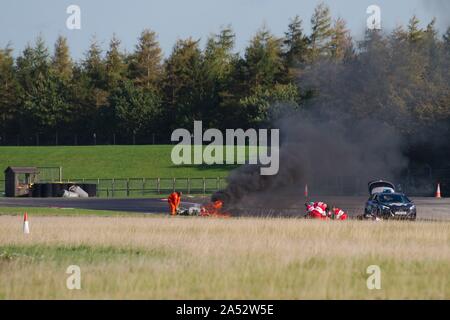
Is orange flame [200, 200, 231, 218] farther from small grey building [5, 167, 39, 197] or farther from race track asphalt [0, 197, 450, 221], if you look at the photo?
small grey building [5, 167, 39, 197]

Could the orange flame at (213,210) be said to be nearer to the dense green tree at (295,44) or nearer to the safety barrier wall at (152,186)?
the safety barrier wall at (152,186)

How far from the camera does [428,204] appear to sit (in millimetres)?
51375

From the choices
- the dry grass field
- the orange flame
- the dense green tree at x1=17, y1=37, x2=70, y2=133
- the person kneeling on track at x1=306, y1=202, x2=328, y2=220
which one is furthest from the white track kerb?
the dry grass field

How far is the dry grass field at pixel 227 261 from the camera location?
16688 mm

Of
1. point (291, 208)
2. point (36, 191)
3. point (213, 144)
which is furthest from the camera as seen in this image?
point (213, 144)

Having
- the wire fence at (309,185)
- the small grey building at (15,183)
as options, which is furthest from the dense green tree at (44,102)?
the small grey building at (15,183)

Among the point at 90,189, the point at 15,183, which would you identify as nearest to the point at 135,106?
the point at 90,189

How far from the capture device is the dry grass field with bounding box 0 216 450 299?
1669 centimetres

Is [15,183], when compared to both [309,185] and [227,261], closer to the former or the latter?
[309,185]

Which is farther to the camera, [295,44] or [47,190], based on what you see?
[295,44]

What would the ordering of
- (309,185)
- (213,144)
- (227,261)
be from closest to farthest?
(227,261) → (309,185) → (213,144)

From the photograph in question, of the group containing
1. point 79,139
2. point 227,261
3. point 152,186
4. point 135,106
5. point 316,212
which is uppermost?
point 135,106

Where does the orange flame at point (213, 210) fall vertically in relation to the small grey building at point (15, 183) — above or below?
below

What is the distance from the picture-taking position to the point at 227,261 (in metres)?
20.5
